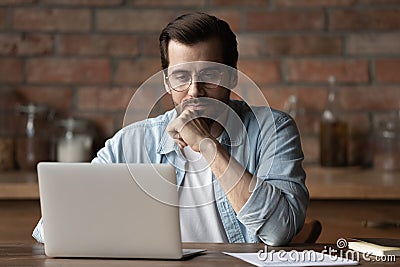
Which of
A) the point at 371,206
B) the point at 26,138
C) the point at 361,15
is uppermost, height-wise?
the point at 361,15

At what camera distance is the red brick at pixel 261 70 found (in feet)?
10.6

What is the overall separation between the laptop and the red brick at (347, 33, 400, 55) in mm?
1800

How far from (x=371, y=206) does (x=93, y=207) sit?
1396mm

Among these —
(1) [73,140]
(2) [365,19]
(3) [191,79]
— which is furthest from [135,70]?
(3) [191,79]

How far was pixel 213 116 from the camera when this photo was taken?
207 centimetres

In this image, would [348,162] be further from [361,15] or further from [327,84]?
[361,15]

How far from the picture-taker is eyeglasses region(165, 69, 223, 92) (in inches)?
78.0

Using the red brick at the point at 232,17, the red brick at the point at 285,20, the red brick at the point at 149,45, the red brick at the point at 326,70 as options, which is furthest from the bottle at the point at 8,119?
the red brick at the point at 326,70

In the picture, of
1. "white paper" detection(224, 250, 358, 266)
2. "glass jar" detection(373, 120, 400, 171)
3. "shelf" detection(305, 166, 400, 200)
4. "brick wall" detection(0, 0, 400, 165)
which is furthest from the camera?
"brick wall" detection(0, 0, 400, 165)

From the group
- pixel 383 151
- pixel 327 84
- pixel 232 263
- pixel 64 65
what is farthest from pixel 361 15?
pixel 232 263

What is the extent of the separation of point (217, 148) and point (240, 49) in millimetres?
1324

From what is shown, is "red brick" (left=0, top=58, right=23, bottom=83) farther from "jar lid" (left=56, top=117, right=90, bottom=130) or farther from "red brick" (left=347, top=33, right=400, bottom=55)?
"red brick" (left=347, top=33, right=400, bottom=55)

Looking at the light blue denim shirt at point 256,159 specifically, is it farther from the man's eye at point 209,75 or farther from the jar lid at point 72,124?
the jar lid at point 72,124

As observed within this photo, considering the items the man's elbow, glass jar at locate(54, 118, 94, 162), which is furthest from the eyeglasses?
glass jar at locate(54, 118, 94, 162)
